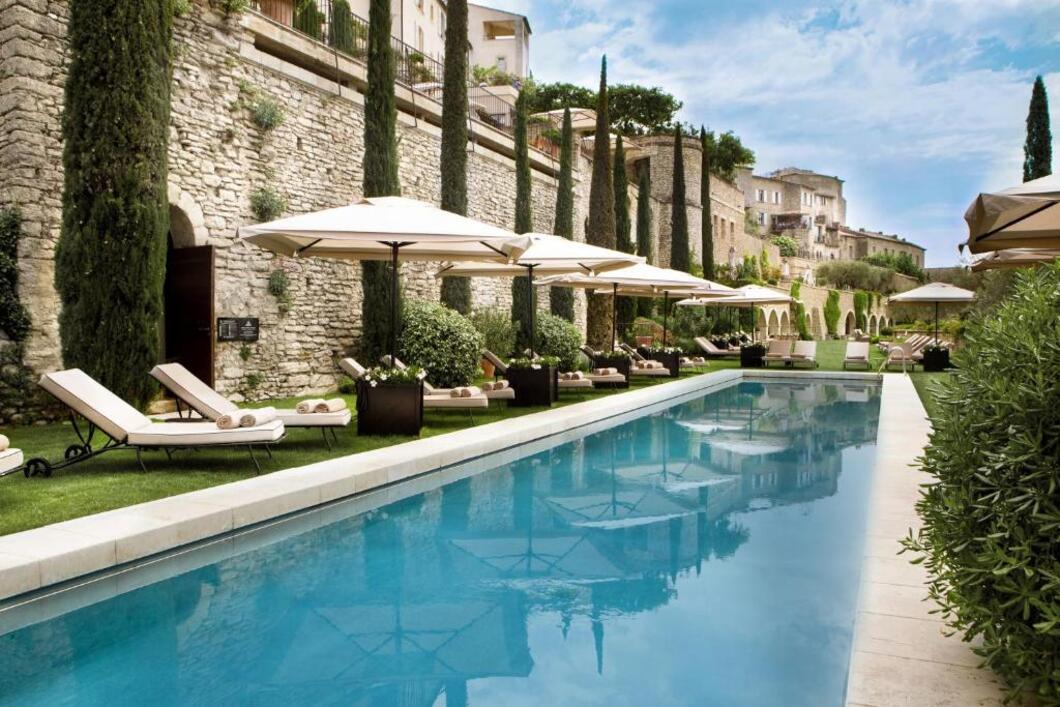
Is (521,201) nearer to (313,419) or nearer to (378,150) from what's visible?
(378,150)

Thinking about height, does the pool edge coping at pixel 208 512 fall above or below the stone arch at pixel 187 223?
below

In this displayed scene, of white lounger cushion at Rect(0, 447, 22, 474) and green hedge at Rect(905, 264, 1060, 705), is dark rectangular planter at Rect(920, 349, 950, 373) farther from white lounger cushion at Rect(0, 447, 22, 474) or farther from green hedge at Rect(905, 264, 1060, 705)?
white lounger cushion at Rect(0, 447, 22, 474)

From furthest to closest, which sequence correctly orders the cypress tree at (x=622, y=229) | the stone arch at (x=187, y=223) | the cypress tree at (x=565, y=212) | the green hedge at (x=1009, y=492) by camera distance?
the cypress tree at (x=622, y=229), the cypress tree at (x=565, y=212), the stone arch at (x=187, y=223), the green hedge at (x=1009, y=492)

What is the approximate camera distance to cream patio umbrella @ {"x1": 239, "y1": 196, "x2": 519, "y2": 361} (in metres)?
7.70

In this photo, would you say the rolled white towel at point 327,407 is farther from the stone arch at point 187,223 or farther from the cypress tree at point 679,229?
the cypress tree at point 679,229

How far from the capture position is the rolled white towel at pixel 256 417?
6461mm

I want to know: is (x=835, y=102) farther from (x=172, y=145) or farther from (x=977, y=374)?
(x=977, y=374)

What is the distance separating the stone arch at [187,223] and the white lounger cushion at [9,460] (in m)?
6.71

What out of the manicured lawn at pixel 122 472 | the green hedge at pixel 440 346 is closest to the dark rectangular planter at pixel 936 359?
the green hedge at pixel 440 346

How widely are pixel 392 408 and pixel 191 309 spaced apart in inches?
176

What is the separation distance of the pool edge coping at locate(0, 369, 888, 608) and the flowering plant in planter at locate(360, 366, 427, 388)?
77 centimetres

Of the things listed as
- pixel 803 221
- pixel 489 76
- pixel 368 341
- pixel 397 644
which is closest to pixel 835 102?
pixel 803 221

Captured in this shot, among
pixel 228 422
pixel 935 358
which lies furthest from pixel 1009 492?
pixel 935 358

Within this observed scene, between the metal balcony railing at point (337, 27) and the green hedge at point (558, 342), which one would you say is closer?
the metal balcony railing at point (337, 27)
